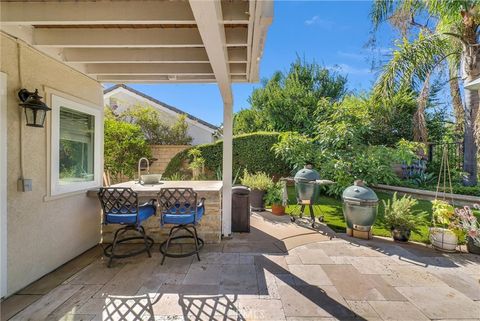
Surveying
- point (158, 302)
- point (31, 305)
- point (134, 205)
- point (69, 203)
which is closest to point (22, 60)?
point (69, 203)

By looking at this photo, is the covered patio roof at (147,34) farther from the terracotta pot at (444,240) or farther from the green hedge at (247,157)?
the green hedge at (247,157)

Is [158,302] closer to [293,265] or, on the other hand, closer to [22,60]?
[293,265]

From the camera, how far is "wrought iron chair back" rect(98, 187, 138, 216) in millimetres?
3305

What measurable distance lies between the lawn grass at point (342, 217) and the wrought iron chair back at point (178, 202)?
10.1ft

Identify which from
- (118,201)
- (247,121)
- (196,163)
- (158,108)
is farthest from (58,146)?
(247,121)

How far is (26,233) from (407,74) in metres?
7.45

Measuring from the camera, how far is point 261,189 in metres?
6.06

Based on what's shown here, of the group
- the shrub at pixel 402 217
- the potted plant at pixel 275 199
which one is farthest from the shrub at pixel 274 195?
the shrub at pixel 402 217

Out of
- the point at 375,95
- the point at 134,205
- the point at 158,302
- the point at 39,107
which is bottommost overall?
the point at 158,302

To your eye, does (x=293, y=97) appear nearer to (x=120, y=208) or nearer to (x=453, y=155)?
(x=453, y=155)

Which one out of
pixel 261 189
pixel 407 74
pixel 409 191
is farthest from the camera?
pixel 409 191

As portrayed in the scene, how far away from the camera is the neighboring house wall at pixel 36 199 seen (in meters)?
2.48

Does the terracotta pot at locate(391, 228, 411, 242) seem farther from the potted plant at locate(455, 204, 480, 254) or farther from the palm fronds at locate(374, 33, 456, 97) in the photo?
the palm fronds at locate(374, 33, 456, 97)

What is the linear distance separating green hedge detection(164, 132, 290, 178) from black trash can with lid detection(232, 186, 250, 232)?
13.0ft
